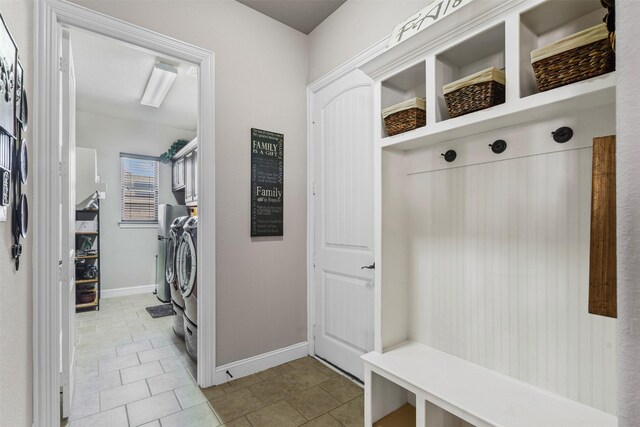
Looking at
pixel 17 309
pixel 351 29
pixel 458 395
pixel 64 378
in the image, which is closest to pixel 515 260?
pixel 458 395

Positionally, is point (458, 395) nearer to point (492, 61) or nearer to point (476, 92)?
point (476, 92)

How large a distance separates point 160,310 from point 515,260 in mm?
4215

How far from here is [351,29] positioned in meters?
2.37

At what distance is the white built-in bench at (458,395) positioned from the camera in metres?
1.09

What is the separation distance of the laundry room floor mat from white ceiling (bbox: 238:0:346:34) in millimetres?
3533

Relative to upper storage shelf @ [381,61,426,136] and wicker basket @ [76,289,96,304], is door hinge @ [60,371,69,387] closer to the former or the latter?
upper storage shelf @ [381,61,426,136]

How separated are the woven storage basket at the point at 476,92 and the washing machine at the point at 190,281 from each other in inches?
84.1

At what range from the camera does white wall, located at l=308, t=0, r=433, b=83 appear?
2000 millimetres

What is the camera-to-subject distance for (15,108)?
120 cm

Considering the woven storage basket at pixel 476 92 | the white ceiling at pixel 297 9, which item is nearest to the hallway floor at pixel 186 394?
the woven storage basket at pixel 476 92

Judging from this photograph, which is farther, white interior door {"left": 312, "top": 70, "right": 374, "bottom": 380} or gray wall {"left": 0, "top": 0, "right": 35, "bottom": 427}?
white interior door {"left": 312, "top": 70, "right": 374, "bottom": 380}

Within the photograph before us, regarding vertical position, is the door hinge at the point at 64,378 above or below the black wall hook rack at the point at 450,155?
below

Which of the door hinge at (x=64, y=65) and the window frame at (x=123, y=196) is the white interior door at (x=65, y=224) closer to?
the door hinge at (x=64, y=65)

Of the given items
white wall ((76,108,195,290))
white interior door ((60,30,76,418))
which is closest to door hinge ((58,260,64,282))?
white interior door ((60,30,76,418))
